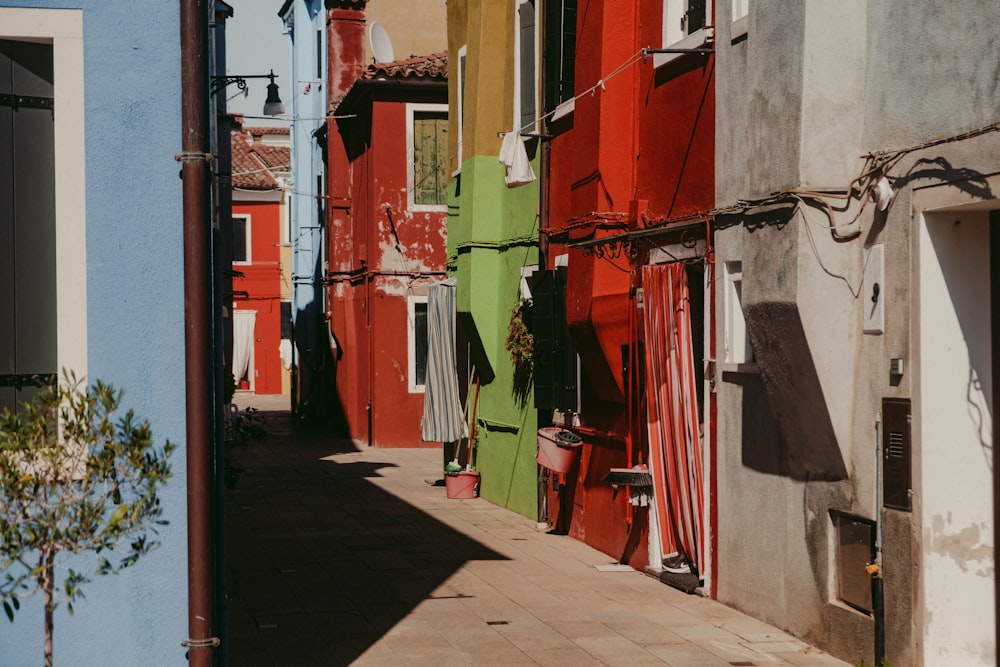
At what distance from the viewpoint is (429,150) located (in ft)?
86.9

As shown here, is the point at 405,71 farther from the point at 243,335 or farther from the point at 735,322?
the point at 243,335

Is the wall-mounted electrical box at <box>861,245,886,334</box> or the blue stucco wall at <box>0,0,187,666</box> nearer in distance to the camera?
the blue stucco wall at <box>0,0,187,666</box>

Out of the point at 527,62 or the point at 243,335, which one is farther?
the point at 243,335

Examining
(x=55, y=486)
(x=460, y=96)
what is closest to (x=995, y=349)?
(x=55, y=486)

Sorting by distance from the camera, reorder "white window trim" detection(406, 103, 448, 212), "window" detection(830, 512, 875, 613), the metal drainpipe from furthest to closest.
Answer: "white window trim" detection(406, 103, 448, 212) < "window" detection(830, 512, 875, 613) < the metal drainpipe

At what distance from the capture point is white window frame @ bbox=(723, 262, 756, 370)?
34.4 feet

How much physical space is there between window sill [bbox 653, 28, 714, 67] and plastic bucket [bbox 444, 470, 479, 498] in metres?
7.89

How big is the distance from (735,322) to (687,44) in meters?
2.34

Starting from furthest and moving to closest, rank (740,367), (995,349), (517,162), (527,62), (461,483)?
(461,483)
(527,62)
(517,162)
(740,367)
(995,349)

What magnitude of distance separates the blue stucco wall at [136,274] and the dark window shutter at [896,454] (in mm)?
4072

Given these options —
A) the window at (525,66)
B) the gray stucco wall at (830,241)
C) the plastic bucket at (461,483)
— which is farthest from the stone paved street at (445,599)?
the window at (525,66)

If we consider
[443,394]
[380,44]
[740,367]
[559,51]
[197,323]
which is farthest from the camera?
[380,44]

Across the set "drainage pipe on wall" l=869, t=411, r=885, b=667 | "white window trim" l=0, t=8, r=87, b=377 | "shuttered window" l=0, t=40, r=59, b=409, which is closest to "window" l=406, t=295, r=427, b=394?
"drainage pipe on wall" l=869, t=411, r=885, b=667

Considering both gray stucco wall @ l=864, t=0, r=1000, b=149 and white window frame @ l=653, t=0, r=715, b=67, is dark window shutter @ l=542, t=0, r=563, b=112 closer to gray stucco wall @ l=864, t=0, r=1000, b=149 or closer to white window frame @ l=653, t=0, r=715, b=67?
white window frame @ l=653, t=0, r=715, b=67
